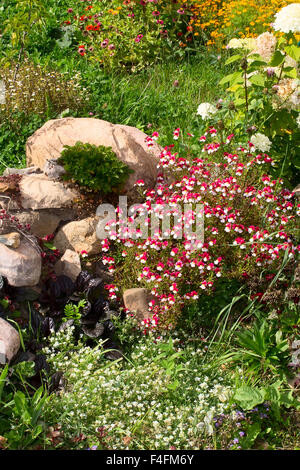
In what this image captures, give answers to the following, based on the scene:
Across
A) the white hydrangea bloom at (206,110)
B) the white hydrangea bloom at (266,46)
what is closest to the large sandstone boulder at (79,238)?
the white hydrangea bloom at (206,110)

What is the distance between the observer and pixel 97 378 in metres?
3.93

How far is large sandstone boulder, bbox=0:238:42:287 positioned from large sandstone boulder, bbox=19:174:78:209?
2.15 feet

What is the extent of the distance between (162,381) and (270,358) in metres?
0.79

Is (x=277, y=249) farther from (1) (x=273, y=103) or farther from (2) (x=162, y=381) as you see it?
(1) (x=273, y=103)

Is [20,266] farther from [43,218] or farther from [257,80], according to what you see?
→ [257,80]

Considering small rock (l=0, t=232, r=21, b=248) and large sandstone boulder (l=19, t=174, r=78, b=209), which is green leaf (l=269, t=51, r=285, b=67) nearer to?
large sandstone boulder (l=19, t=174, r=78, b=209)

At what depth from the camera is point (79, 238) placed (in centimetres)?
502

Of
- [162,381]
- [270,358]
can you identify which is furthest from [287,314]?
[162,381]

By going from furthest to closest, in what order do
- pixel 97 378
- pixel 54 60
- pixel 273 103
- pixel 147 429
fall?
pixel 54 60 → pixel 273 103 → pixel 97 378 → pixel 147 429

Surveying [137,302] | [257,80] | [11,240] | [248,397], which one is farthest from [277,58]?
[248,397]

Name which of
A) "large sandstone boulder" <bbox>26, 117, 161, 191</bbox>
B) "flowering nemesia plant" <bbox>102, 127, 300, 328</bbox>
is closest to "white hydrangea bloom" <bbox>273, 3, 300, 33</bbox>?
"flowering nemesia plant" <bbox>102, 127, 300, 328</bbox>

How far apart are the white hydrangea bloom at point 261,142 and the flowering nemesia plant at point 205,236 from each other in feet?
0.14

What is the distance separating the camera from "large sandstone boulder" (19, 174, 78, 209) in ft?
16.3

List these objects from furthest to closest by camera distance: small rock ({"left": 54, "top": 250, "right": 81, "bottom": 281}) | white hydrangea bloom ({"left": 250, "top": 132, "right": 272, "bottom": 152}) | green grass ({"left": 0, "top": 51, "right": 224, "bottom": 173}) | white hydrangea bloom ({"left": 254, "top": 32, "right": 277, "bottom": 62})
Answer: green grass ({"left": 0, "top": 51, "right": 224, "bottom": 173}) < white hydrangea bloom ({"left": 254, "top": 32, "right": 277, "bottom": 62}) < white hydrangea bloom ({"left": 250, "top": 132, "right": 272, "bottom": 152}) < small rock ({"left": 54, "top": 250, "right": 81, "bottom": 281})
